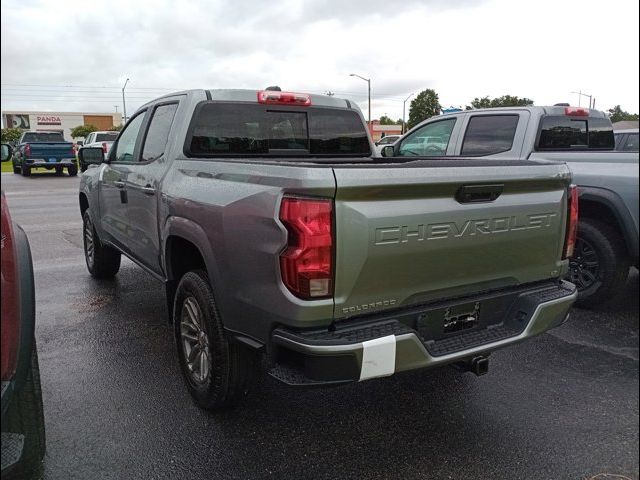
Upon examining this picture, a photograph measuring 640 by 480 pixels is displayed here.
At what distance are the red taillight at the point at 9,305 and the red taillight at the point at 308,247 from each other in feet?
3.57

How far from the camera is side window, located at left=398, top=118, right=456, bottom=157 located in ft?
21.8

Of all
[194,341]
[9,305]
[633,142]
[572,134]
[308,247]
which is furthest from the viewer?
[572,134]

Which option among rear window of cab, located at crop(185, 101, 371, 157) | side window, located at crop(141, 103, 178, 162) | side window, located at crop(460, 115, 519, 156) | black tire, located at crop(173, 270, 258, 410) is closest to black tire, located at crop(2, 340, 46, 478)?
black tire, located at crop(173, 270, 258, 410)

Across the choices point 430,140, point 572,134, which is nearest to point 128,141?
point 430,140

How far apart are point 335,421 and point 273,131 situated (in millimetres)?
2308

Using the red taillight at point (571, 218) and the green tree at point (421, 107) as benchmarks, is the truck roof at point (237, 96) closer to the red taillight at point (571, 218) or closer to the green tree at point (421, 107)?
the red taillight at point (571, 218)

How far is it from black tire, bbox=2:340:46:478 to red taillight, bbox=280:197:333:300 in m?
1.25

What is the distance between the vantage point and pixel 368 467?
8.84 ft

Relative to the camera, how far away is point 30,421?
2.53 m

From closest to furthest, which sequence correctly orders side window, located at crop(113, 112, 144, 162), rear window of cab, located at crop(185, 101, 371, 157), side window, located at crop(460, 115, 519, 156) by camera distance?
rear window of cab, located at crop(185, 101, 371, 157) → side window, located at crop(113, 112, 144, 162) → side window, located at crop(460, 115, 519, 156)

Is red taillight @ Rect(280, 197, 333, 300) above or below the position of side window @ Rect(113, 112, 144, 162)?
below

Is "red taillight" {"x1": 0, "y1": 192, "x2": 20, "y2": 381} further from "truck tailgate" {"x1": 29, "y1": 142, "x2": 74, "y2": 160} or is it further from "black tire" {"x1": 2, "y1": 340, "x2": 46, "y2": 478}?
"truck tailgate" {"x1": 29, "y1": 142, "x2": 74, "y2": 160}

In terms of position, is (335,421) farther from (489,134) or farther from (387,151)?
(489,134)

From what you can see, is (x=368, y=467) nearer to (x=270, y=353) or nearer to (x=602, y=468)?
(x=270, y=353)
